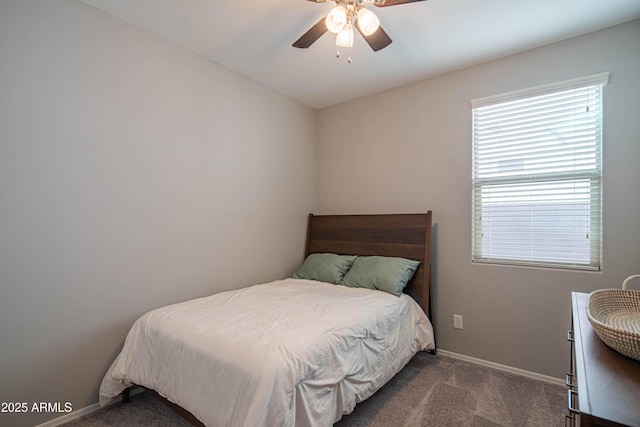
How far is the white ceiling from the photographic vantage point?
1938 mm

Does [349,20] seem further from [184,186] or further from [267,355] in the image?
[267,355]

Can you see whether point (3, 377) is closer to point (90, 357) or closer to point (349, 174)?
point (90, 357)

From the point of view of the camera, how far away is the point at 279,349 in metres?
1.42

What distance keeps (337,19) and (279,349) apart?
5.80ft

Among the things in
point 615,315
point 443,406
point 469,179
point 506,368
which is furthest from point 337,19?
point 506,368

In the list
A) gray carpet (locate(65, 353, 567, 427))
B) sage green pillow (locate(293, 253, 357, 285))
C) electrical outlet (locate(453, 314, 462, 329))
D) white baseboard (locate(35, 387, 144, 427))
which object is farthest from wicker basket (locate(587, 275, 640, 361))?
white baseboard (locate(35, 387, 144, 427))

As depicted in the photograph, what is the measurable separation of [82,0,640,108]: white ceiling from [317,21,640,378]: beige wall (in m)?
0.18

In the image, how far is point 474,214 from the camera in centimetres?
267

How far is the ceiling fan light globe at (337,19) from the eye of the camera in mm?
1636

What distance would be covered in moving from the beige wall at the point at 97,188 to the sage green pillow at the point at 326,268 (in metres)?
0.64

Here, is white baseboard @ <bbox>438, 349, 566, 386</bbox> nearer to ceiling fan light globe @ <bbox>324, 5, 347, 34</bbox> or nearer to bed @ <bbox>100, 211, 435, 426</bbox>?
bed @ <bbox>100, 211, 435, 426</bbox>

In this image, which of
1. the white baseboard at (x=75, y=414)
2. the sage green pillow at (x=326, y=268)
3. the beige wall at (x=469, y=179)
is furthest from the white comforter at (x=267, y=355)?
the beige wall at (x=469, y=179)

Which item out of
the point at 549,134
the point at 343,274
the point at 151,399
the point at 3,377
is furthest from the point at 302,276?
the point at 549,134

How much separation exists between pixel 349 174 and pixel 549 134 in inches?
72.8
